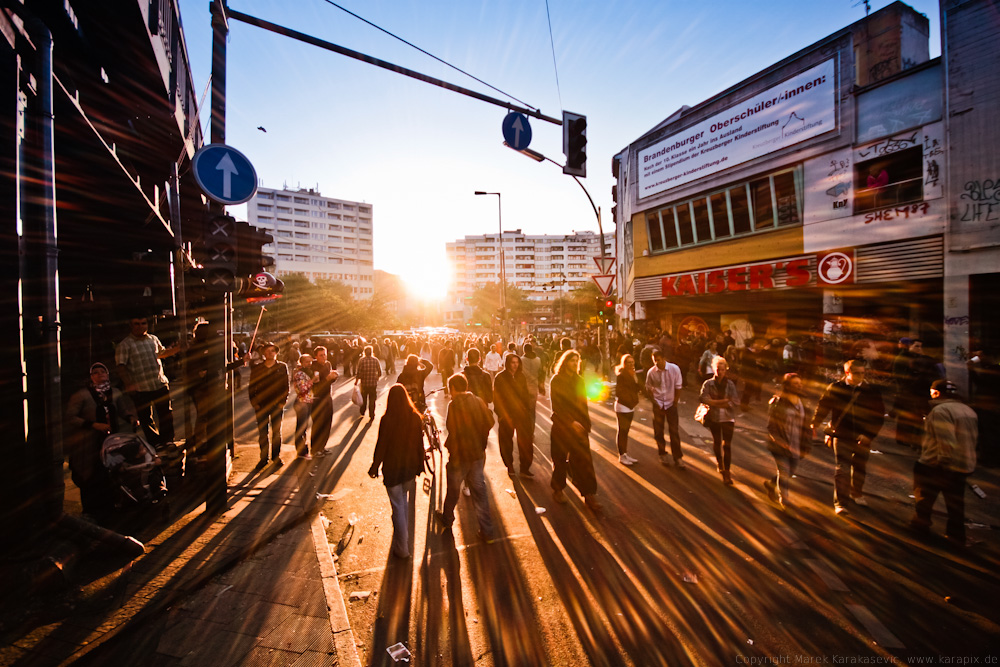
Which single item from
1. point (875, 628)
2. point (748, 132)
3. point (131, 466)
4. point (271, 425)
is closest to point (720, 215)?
point (748, 132)

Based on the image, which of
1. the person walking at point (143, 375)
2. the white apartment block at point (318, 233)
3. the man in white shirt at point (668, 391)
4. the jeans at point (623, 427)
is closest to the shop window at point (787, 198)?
the man in white shirt at point (668, 391)

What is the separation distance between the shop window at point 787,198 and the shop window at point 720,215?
2163 millimetres

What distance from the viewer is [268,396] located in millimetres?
7859

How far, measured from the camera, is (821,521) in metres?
5.34

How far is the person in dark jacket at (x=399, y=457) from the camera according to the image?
15.1 feet

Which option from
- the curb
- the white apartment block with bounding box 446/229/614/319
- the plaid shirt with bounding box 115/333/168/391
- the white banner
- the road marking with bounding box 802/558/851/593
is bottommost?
the road marking with bounding box 802/558/851/593

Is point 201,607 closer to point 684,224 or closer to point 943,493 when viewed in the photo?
point 943,493

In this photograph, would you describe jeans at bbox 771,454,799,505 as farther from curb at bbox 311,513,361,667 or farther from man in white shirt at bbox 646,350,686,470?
curb at bbox 311,513,361,667

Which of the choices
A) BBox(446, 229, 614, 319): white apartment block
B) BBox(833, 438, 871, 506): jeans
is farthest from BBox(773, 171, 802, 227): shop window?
BBox(446, 229, 614, 319): white apartment block

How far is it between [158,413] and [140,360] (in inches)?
31.5

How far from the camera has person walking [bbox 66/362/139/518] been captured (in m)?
4.95

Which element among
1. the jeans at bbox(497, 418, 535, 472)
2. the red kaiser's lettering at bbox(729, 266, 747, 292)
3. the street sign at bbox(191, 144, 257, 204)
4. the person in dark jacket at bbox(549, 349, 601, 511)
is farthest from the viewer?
the red kaiser's lettering at bbox(729, 266, 747, 292)

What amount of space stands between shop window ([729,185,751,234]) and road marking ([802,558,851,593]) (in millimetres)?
17046

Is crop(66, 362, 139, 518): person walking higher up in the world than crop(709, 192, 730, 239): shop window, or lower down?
lower down
